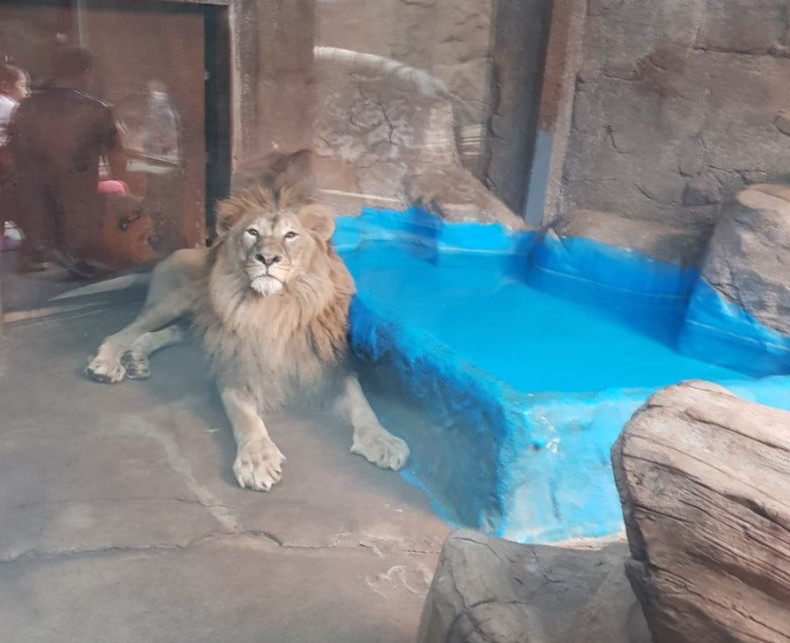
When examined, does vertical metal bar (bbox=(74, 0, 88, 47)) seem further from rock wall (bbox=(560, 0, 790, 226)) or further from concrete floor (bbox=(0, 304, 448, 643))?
rock wall (bbox=(560, 0, 790, 226))

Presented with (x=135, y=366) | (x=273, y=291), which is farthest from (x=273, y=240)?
(x=135, y=366)

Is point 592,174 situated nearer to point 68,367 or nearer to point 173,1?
point 173,1

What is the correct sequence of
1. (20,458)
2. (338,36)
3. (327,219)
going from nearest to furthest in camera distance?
(20,458), (327,219), (338,36)

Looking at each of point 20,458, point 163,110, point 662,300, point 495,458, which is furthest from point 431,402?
point 163,110

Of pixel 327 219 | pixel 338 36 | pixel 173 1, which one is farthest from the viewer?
pixel 338 36

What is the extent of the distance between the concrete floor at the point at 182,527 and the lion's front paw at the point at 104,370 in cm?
5

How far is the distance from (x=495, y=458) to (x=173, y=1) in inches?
114

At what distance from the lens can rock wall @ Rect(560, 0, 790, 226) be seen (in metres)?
4.58

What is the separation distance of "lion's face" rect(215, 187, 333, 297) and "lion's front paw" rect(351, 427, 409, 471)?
0.66 meters

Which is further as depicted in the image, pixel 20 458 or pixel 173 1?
pixel 173 1

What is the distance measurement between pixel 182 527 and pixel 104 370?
1.21 metres

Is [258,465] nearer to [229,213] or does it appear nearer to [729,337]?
[229,213]

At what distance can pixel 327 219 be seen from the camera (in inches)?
138

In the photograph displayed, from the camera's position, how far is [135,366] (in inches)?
148
